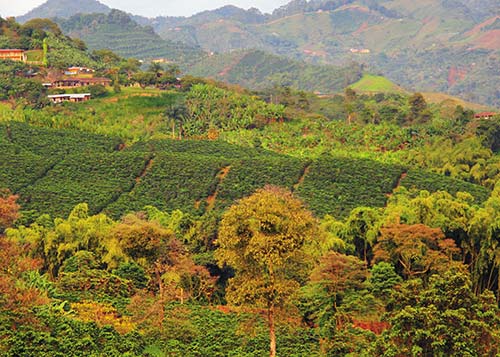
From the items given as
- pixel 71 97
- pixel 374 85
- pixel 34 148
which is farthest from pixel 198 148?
pixel 374 85

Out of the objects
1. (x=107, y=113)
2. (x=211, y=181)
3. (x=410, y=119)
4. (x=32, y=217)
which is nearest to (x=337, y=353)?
(x=32, y=217)

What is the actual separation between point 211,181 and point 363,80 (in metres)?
115

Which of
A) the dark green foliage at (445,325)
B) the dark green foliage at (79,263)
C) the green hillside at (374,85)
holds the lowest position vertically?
the green hillside at (374,85)

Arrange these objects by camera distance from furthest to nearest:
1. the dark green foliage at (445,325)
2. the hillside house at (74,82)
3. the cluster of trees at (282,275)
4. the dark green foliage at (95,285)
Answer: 1. the hillside house at (74,82)
2. the dark green foliage at (95,285)
3. the cluster of trees at (282,275)
4. the dark green foliage at (445,325)

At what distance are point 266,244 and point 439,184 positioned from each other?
108ft

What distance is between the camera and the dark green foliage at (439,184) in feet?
164

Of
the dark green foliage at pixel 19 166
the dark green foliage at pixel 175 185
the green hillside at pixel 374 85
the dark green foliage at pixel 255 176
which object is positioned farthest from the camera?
the green hillside at pixel 374 85

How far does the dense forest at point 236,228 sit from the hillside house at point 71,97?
118 cm

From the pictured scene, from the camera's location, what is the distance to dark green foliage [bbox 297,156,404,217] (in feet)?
162

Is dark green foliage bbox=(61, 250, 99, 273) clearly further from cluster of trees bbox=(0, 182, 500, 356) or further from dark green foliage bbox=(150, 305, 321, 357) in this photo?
dark green foliage bbox=(150, 305, 321, 357)

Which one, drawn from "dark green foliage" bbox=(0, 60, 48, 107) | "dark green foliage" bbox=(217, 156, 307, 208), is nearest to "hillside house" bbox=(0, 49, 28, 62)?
"dark green foliage" bbox=(0, 60, 48, 107)

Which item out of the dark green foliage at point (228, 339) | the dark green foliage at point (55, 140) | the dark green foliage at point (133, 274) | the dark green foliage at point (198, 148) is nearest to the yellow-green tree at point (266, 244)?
the dark green foliage at point (228, 339)

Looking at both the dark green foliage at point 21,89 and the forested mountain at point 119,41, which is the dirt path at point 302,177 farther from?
the forested mountain at point 119,41

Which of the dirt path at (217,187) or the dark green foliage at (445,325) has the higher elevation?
the dark green foliage at (445,325)
